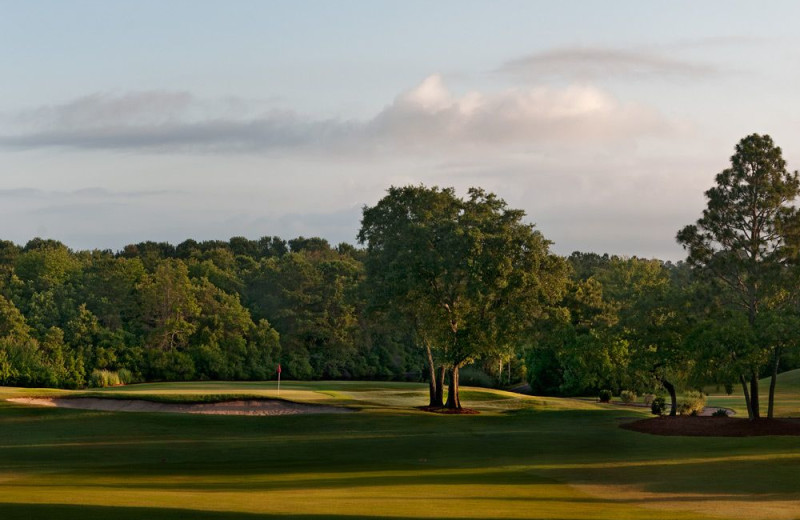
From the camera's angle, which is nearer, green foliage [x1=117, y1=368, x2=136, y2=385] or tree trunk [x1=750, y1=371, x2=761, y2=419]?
tree trunk [x1=750, y1=371, x2=761, y2=419]

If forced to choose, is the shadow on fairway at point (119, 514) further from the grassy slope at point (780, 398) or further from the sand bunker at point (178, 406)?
the grassy slope at point (780, 398)

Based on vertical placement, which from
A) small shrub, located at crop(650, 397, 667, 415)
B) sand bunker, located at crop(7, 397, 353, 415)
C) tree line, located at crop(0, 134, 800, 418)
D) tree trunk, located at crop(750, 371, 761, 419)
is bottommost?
sand bunker, located at crop(7, 397, 353, 415)

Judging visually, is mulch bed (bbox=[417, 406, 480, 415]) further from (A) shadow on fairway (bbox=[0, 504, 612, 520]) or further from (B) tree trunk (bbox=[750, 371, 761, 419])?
(A) shadow on fairway (bbox=[0, 504, 612, 520])

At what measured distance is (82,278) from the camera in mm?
103250

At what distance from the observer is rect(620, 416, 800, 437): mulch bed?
1680 inches

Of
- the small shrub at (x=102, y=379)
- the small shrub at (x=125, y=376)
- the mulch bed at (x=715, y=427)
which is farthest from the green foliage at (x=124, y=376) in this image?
the mulch bed at (x=715, y=427)

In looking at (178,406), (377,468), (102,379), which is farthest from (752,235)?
(102,379)

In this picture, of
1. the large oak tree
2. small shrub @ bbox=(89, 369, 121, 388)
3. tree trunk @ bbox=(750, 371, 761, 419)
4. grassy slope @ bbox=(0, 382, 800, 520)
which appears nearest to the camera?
grassy slope @ bbox=(0, 382, 800, 520)

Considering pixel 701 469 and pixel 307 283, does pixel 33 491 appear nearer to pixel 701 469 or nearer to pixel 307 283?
pixel 701 469

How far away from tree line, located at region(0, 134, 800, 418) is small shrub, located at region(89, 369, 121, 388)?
2339 millimetres

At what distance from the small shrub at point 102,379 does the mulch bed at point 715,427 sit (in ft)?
162

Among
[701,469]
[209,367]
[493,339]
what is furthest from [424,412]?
[209,367]

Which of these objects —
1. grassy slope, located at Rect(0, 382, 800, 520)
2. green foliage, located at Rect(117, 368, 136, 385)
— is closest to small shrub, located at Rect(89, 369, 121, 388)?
green foliage, located at Rect(117, 368, 136, 385)

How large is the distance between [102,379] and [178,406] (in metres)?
27.2
